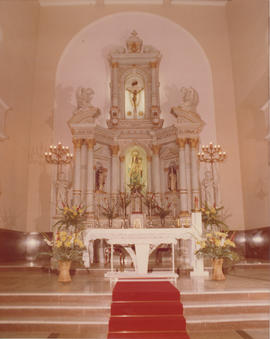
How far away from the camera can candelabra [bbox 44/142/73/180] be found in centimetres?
1144

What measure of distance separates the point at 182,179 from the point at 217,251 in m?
4.78

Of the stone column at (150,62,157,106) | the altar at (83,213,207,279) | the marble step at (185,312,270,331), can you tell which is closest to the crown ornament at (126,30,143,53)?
the stone column at (150,62,157,106)

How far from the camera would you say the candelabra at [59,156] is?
11.4 meters

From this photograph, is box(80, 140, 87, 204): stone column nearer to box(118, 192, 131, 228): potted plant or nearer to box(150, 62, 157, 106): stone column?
box(118, 192, 131, 228): potted plant

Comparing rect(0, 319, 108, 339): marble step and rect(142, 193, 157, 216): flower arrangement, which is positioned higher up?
rect(142, 193, 157, 216): flower arrangement

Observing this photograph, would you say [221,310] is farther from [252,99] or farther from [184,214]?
[252,99]

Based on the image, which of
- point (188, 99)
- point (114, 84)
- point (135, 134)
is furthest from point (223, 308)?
point (114, 84)

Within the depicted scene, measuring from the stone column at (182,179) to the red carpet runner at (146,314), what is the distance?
6.00 metres

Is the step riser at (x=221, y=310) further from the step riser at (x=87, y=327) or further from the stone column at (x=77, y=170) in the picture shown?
the stone column at (x=77, y=170)

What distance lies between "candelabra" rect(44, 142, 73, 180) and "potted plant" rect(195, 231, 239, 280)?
607 centimetres

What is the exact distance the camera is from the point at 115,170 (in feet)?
41.0

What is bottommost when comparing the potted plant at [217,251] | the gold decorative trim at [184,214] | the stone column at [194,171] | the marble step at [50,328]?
the marble step at [50,328]

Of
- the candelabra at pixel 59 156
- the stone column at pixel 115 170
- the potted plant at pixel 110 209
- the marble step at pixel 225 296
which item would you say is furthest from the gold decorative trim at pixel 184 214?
the marble step at pixel 225 296

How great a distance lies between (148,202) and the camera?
36.4ft
